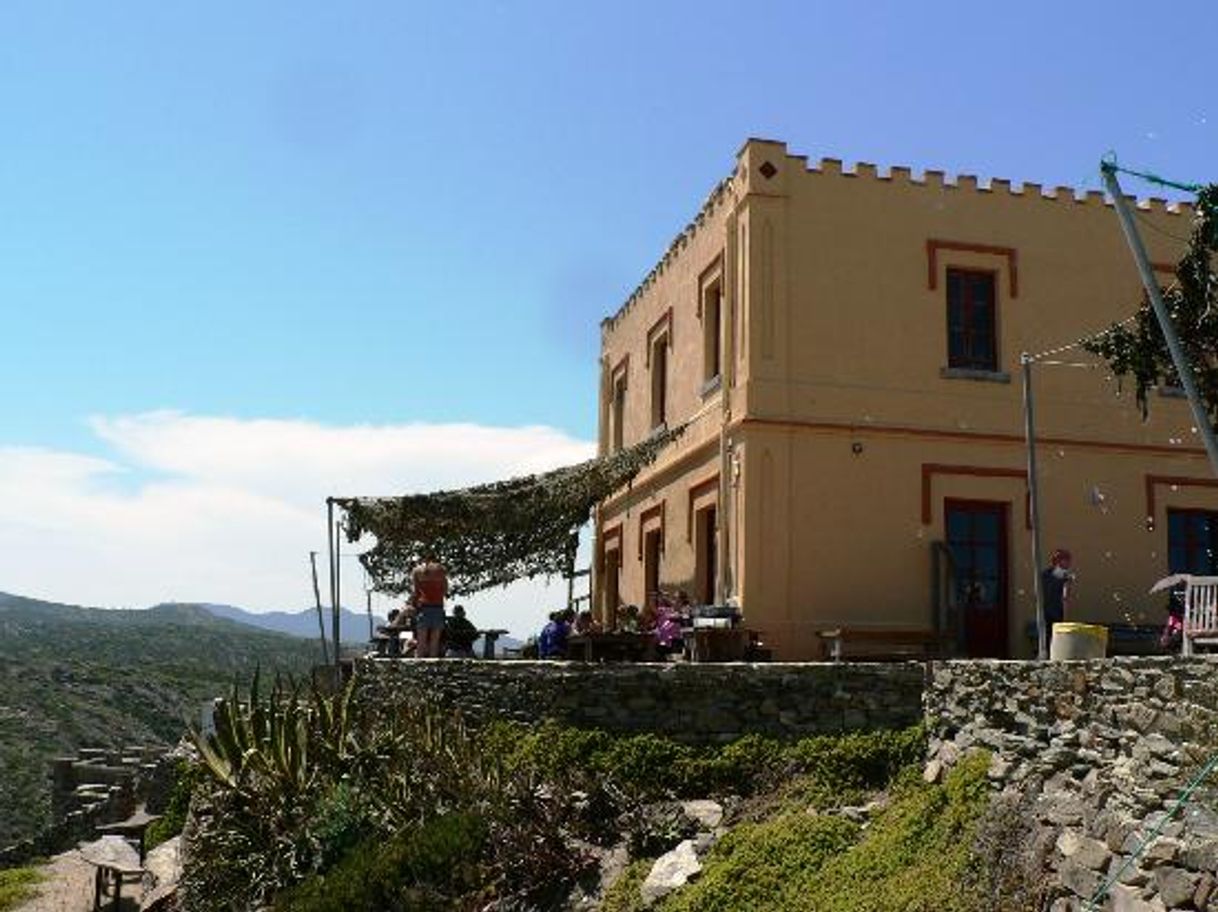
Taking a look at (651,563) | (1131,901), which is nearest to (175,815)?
(651,563)

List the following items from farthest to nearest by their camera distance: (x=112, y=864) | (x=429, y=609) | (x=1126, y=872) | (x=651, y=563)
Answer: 1. (x=651, y=563)
2. (x=429, y=609)
3. (x=112, y=864)
4. (x=1126, y=872)

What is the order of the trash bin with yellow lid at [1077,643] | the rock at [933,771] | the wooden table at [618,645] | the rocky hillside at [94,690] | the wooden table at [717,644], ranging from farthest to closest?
the rocky hillside at [94,690] < the wooden table at [618,645] < the wooden table at [717,644] < the rock at [933,771] < the trash bin with yellow lid at [1077,643]

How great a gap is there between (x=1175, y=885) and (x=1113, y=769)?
130cm

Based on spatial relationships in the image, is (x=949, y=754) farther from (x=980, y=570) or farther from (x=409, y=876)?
(x=980, y=570)

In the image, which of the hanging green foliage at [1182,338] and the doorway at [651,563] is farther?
the doorway at [651,563]

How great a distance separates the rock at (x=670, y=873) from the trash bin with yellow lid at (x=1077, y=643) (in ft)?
10.8

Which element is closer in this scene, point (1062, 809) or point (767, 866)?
point (1062, 809)

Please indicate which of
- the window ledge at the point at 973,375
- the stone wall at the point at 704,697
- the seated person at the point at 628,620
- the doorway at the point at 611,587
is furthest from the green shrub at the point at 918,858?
the doorway at the point at 611,587

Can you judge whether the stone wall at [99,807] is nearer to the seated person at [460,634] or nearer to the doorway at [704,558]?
the seated person at [460,634]

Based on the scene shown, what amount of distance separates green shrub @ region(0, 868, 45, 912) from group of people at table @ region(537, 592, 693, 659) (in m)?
7.17

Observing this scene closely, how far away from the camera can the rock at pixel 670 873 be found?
10445 mm

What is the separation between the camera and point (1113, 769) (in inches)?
337

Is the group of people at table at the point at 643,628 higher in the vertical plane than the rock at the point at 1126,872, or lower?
higher

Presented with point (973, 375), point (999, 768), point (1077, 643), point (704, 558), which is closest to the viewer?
point (999, 768)
